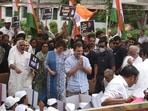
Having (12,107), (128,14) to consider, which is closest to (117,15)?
(12,107)

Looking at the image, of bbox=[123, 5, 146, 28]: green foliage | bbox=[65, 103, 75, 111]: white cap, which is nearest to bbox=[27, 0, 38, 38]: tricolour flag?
bbox=[65, 103, 75, 111]: white cap

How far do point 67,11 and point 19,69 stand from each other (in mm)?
5067

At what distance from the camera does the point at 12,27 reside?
1436cm

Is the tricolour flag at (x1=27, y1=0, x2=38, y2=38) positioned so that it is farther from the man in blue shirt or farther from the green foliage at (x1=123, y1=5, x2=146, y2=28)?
the green foliage at (x1=123, y1=5, x2=146, y2=28)

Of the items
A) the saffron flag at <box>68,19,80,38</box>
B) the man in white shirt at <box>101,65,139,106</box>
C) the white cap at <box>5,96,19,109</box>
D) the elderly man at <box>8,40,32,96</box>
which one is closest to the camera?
the man in white shirt at <box>101,65,139,106</box>

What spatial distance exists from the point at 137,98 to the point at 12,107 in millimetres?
1783

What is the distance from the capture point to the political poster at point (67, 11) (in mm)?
13727

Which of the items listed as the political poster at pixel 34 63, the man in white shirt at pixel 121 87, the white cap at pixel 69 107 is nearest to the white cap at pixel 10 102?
the white cap at pixel 69 107

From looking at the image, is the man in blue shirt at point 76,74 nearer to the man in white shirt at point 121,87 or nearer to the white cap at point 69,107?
the white cap at point 69,107

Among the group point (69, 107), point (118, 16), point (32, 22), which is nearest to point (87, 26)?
point (118, 16)

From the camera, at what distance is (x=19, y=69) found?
29.7 ft

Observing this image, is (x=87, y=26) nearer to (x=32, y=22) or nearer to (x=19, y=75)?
(x=32, y=22)

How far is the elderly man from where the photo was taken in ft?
29.9

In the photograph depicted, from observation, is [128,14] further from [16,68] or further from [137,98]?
[137,98]
